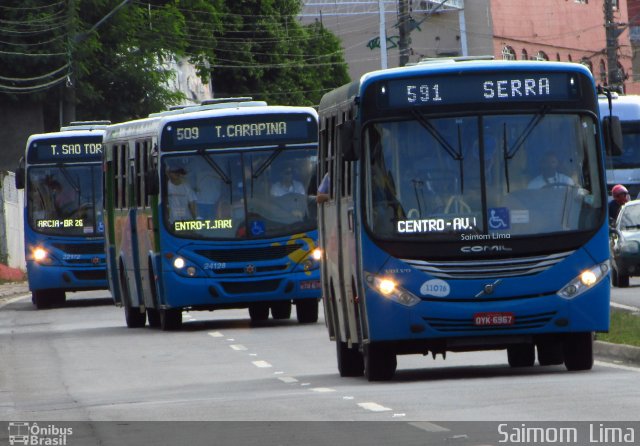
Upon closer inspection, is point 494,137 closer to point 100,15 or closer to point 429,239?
point 429,239

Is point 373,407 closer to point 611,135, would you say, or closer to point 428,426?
point 428,426

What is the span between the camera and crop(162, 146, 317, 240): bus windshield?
26766 millimetres

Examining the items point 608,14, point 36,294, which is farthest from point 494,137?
point 608,14

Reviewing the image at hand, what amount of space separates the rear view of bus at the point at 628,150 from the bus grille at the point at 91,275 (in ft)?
58.0

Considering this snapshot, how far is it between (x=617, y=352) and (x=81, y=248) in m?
20.3

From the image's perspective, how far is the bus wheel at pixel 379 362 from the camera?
55.0ft

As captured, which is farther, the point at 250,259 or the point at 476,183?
the point at 250,259

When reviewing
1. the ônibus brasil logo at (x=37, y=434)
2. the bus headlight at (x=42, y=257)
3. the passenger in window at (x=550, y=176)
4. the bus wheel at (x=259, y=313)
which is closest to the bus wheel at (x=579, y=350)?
the passenger in window at (x=550, y=176)

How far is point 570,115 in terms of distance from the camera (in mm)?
16734

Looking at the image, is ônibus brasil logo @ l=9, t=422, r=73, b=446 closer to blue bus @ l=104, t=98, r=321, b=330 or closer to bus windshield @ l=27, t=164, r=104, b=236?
blue bus @ l=104, t=98, r=321, b=330

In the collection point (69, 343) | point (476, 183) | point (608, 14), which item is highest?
point (608, 14)

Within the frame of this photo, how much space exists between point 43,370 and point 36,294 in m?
17.2

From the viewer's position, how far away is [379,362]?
→ 55.3 ft

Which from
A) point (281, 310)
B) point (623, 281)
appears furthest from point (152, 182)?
point (623, 281)
